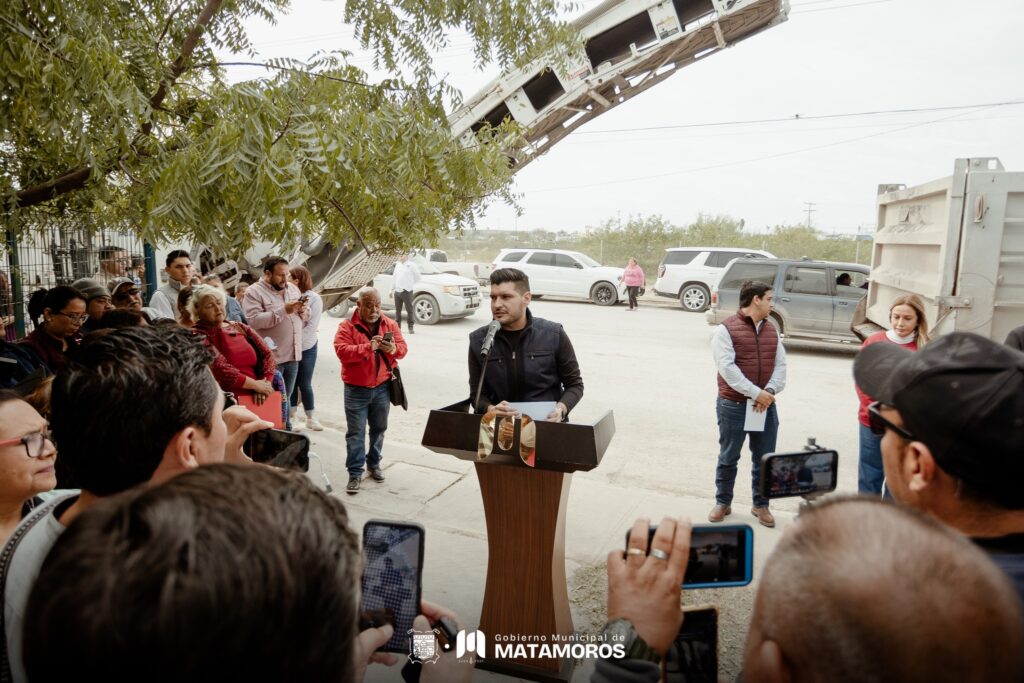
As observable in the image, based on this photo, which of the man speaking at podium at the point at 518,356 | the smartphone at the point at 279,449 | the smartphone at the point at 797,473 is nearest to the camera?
the smartphone at the point at 797,473

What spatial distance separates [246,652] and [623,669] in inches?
27.2

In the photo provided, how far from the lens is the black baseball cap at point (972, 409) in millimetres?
1287

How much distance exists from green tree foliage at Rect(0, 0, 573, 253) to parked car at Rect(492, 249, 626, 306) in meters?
15.7

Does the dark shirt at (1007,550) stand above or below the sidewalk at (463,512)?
above

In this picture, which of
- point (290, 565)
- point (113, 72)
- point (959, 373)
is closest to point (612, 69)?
point (113, 72)

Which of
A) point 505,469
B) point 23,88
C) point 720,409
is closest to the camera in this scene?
Answer: point 23,88

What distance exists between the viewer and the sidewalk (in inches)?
157

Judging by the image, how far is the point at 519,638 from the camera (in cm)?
311

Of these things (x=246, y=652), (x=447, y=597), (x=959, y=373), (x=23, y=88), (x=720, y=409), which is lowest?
(x=447, y=597)

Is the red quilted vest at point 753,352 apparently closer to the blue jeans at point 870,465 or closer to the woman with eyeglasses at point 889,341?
the woman with eyeglasses at point 889,341

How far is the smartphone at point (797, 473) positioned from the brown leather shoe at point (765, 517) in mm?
3366

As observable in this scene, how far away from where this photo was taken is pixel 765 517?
4.84 metres

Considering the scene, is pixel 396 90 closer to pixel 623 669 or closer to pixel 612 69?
pixel 623 669

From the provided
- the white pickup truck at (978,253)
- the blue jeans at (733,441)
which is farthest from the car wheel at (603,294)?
the blue jeans at (733,441)
